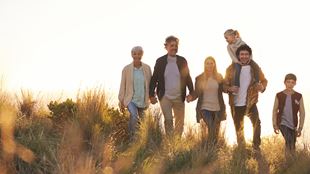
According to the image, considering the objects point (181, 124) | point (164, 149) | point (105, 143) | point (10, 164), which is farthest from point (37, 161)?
point (181, 124)

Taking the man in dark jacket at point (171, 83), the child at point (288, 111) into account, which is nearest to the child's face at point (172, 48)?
the man in dark jacket at point (171, 83)

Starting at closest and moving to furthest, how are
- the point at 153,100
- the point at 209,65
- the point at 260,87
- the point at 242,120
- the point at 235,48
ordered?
1. the point at 260,87
2. the point at 242,120
3. the point at 235,48
4. the point at 209,65
5. the point at 153,100

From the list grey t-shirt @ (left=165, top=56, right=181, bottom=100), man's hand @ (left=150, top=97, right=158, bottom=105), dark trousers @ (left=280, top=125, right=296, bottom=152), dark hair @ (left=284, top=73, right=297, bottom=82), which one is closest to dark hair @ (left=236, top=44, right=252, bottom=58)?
dark hair @ (left=284, top=73, right=297, bottom=82)

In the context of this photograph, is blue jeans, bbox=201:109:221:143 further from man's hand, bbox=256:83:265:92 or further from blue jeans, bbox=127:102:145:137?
blue jeans, bbox=127:102:145:137

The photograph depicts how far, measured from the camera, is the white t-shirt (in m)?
10.1

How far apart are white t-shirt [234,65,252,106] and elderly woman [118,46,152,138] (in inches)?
68.4

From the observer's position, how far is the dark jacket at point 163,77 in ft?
35.3

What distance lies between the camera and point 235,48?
10.4 m

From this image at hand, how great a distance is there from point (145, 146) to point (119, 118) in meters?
1.92

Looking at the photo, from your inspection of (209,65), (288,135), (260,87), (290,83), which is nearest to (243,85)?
(260,87)

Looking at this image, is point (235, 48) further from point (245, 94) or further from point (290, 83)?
point (290, 83)

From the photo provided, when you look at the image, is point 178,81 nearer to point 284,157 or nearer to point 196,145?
point 196,145

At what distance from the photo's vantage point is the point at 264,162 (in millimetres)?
9742

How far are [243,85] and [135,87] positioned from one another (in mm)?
2004
